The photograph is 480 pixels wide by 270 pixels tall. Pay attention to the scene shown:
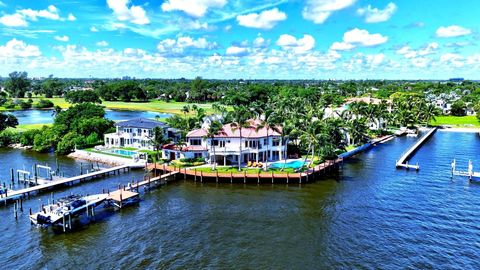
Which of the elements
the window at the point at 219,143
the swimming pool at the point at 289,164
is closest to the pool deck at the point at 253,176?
the swimming pool at the point at 289,164

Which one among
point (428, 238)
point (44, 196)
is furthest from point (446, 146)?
point (44, 196)

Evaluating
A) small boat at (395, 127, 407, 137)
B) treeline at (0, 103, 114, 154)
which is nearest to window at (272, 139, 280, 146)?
treeline at (0, 103, 114, 154)

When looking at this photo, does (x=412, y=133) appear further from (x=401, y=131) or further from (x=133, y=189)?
(x=133, y=189)

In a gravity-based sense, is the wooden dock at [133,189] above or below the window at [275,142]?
below

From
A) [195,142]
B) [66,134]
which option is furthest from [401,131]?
[66,134]

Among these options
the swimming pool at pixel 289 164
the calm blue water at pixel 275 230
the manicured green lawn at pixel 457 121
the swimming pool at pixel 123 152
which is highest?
the manicured green lawn at pixel 457 121

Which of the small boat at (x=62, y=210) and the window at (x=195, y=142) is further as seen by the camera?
the window at (x=195, y=142)

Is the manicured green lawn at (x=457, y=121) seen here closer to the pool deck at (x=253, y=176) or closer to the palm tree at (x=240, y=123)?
the pool deck at (x=253, y=176)
